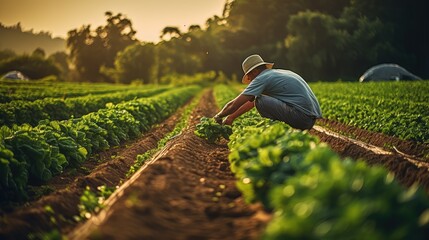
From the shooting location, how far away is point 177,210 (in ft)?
13.4

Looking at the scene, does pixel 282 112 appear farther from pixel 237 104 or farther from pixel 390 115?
pixel 390 115

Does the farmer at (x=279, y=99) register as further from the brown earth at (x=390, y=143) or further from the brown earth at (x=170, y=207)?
the brown earth at (x=390, y=143)

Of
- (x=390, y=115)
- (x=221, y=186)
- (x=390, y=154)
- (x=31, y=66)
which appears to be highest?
(x=31, y=66)

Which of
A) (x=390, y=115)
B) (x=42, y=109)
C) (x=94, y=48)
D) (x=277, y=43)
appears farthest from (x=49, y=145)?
(x=94, y=48)

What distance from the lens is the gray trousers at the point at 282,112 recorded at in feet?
25.9

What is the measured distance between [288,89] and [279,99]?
0.23 meters

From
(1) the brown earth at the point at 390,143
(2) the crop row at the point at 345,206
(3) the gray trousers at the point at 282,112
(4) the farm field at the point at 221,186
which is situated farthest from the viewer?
(1) the brown earth at the point at 390,143

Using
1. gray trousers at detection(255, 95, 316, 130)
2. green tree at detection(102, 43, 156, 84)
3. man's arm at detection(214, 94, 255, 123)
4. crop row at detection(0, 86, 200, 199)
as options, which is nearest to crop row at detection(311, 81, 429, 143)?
gray trousers at detection(255, 95, 316, 130)

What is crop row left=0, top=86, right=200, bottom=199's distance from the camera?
6234mm

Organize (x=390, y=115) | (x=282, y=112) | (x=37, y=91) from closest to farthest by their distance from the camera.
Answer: (x=282, y=112) → (x=390, y=115) → (x=37, y=91)

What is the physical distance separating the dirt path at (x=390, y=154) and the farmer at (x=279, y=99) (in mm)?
926

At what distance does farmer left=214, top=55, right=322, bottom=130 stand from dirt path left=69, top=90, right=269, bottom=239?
202cm

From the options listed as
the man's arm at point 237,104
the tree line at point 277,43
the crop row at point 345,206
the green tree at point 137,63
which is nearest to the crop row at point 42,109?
the man's arm at point 237,104

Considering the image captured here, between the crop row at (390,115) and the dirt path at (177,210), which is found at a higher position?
the dirt path at (177,210)
